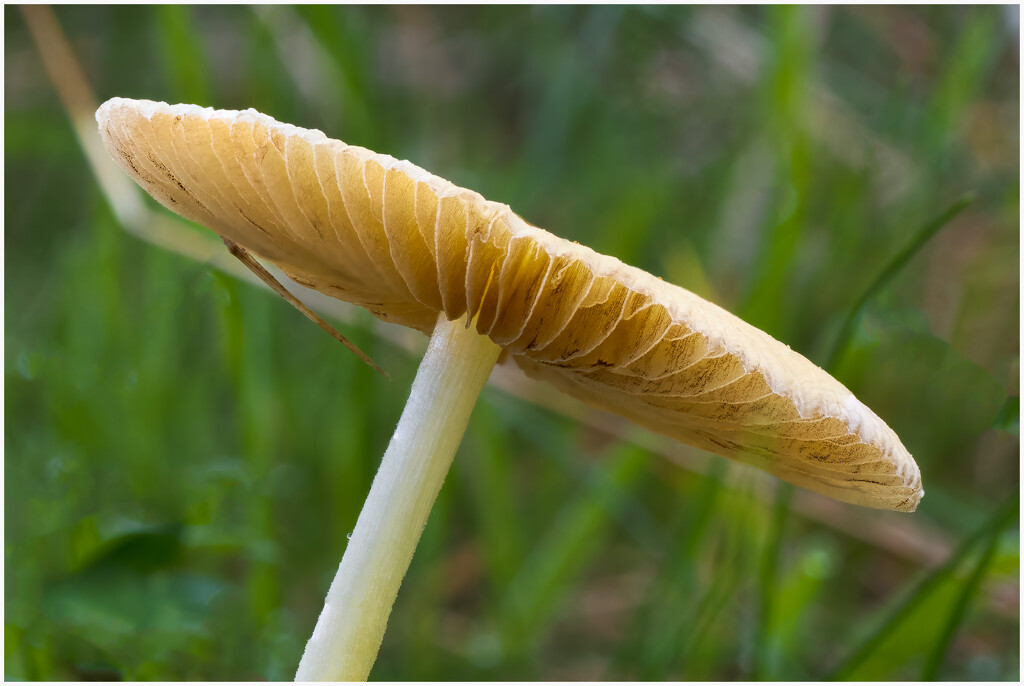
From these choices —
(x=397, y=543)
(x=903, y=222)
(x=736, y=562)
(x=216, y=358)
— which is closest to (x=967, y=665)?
(x=736, y=562)

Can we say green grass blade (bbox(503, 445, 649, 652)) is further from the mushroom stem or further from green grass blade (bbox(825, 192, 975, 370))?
the mushroom stem

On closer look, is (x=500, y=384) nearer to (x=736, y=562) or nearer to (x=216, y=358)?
(x=216, y=358)

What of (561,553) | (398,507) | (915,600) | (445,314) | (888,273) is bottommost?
(561,553)

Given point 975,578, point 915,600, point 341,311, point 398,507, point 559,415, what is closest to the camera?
point 398,507

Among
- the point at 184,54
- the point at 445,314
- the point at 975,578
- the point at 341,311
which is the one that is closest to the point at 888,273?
the point at 975,578

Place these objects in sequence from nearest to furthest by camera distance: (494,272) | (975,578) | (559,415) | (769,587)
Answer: (494,272) < (975,578) < (769,587) < (559,415)

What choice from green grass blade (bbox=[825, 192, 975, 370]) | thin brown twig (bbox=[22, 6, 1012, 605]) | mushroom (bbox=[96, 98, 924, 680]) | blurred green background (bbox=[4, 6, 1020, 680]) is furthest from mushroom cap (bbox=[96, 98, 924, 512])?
thin brown twig (bbox=[22, 6, 1012, 605])

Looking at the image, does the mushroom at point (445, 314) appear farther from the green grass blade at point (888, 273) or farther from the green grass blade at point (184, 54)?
the green grass blade at point (184, 54)

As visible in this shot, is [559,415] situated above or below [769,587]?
above

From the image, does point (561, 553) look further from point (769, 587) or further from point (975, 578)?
point (975, 578)
